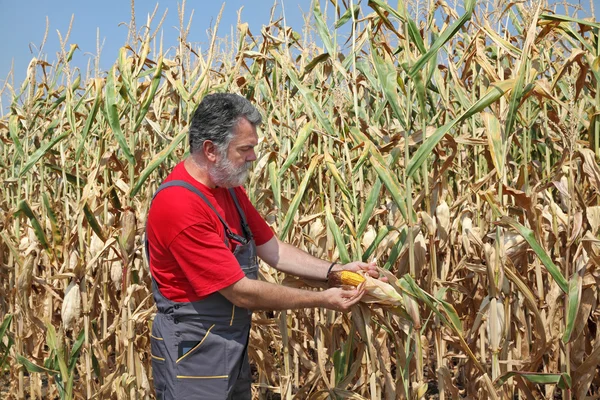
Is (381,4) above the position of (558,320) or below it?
above

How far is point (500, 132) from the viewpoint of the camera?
8.95ft

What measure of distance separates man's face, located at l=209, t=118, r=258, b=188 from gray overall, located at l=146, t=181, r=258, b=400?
5.1 inches

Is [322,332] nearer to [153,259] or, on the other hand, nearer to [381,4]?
[153,259]

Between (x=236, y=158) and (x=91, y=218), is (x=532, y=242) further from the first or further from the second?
(x=91, y=218)

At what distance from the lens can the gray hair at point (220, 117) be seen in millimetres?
2779

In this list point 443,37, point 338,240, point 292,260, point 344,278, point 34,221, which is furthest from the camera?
point 34,221

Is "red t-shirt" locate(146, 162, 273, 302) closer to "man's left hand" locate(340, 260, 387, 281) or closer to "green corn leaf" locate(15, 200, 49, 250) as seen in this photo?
"man's left hand" locate(340, 260, 387, 281)

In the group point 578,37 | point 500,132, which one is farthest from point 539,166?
point 500,132

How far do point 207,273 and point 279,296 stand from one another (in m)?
0.31

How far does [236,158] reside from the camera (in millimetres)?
2814

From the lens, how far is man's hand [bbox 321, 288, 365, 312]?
8.91ft

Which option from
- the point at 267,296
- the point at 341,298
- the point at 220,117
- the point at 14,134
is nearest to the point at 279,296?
the point at 267,296

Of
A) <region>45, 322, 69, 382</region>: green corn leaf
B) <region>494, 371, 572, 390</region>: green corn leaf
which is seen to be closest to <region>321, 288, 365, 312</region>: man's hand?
<region>494, 371, 572, 390</region>: green corn leaf

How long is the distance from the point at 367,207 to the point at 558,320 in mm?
1098
